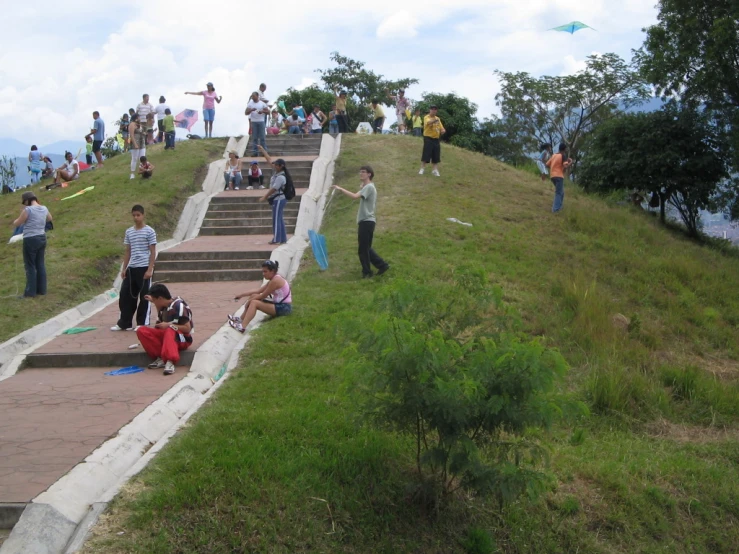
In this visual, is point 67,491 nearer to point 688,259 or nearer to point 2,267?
point 2,267

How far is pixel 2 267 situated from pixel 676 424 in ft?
37.1

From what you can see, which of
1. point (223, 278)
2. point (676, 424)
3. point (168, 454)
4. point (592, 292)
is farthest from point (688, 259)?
point (168, 454)

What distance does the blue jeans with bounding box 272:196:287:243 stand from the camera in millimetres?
13664

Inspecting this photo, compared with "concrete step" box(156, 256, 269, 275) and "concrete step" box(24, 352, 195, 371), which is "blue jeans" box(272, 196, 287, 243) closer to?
"concrete step" box(156, 256, 269, 275)

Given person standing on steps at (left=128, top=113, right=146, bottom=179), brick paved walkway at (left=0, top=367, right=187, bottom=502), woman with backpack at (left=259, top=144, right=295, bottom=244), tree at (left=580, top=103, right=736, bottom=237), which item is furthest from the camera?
tree at (left=580, top=103, right=736, bottom=237)

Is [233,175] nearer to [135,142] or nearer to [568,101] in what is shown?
[135,142]

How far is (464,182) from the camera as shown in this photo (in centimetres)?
1817

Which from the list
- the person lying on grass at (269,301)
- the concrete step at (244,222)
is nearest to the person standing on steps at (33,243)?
the person lying on grass at (269,301)

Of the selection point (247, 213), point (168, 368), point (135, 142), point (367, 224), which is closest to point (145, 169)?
point (135, 142)

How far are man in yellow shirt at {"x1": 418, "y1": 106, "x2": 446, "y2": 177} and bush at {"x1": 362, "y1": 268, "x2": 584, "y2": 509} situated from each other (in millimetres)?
12442

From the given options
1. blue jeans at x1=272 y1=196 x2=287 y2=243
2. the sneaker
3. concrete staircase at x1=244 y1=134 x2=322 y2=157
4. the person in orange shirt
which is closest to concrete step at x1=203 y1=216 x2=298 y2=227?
blue jeans at x1=272 y1=196 x2=287 y2=243

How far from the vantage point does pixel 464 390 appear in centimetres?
473

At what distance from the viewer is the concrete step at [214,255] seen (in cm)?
1313

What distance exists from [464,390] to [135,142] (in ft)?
51.1
